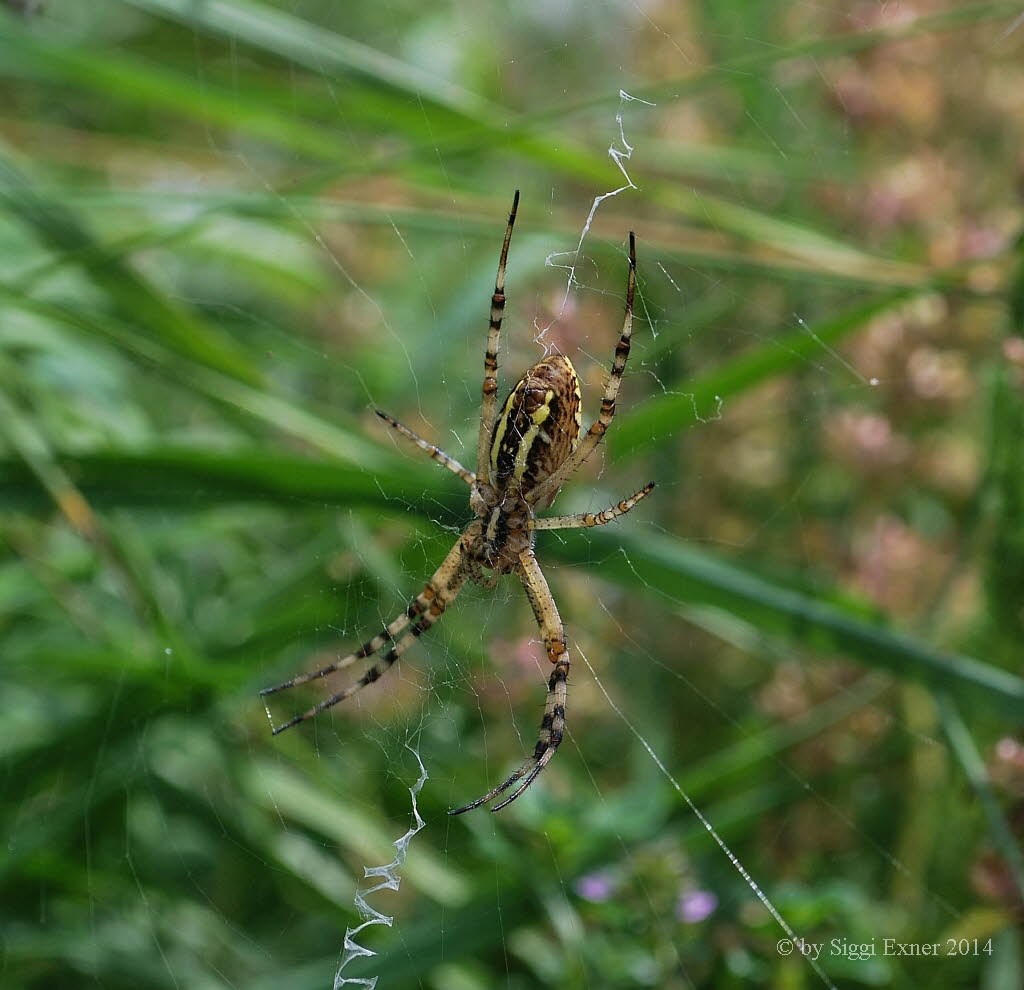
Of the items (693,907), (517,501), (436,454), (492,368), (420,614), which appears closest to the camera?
(693,907)

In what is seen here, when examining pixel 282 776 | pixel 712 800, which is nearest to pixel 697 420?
pixel 712 800

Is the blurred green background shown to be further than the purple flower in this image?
Yes

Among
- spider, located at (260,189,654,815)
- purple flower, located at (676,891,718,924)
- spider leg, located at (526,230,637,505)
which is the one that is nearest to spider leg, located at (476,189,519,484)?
spider, located at (260,189,654,815)

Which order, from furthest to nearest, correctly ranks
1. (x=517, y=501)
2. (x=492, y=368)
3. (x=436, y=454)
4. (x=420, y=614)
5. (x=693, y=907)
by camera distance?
1. (x=420, y=614)
2. (x=517, y=501)
3. (x=436, y=454)
4. (x=492, y=368)
5. (x=693, y=907)

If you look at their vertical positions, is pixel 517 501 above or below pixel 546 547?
above

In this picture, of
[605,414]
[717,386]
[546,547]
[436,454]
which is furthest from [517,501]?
[717,386]

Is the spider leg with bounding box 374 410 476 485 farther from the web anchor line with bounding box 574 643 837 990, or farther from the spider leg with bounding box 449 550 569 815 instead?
the web anchor line with bounding box 574 643 837 990

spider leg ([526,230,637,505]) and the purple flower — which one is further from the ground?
spider leg ([526,230,637,505])

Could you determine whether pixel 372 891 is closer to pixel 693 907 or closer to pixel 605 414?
pixel 693 907
